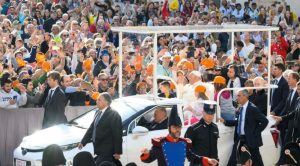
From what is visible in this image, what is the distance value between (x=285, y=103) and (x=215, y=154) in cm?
365

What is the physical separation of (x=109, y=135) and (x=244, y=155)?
2.06m

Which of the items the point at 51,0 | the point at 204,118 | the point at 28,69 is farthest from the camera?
the point at 51,0

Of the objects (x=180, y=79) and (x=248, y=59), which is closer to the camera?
(x=180, y=79)

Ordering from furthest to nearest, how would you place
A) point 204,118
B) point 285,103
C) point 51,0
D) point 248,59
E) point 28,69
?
point 51,0, point 248,59, point 28,69, point 285,103, point 204,118

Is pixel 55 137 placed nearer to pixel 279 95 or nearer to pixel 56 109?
pixel 56 109

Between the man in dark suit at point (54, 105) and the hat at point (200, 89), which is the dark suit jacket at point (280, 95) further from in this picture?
the man in dark suit at point (54, 105)

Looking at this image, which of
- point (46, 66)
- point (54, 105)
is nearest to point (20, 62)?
point (46, 66)

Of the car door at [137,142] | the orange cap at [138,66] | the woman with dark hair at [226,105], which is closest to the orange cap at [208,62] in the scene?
the orange cap at [138,66]

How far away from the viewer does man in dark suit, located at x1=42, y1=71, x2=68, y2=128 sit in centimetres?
1920

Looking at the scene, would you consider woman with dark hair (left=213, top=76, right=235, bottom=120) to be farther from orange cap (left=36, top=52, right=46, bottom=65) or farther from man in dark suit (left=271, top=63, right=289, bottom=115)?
orange cap (left=36, top=52, right=46, bottom=65)

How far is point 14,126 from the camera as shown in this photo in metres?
20.2

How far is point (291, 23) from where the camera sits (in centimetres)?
3441

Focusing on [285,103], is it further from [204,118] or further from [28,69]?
[28,69]

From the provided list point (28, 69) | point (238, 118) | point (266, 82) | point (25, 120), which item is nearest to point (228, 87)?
point (266, 82)
